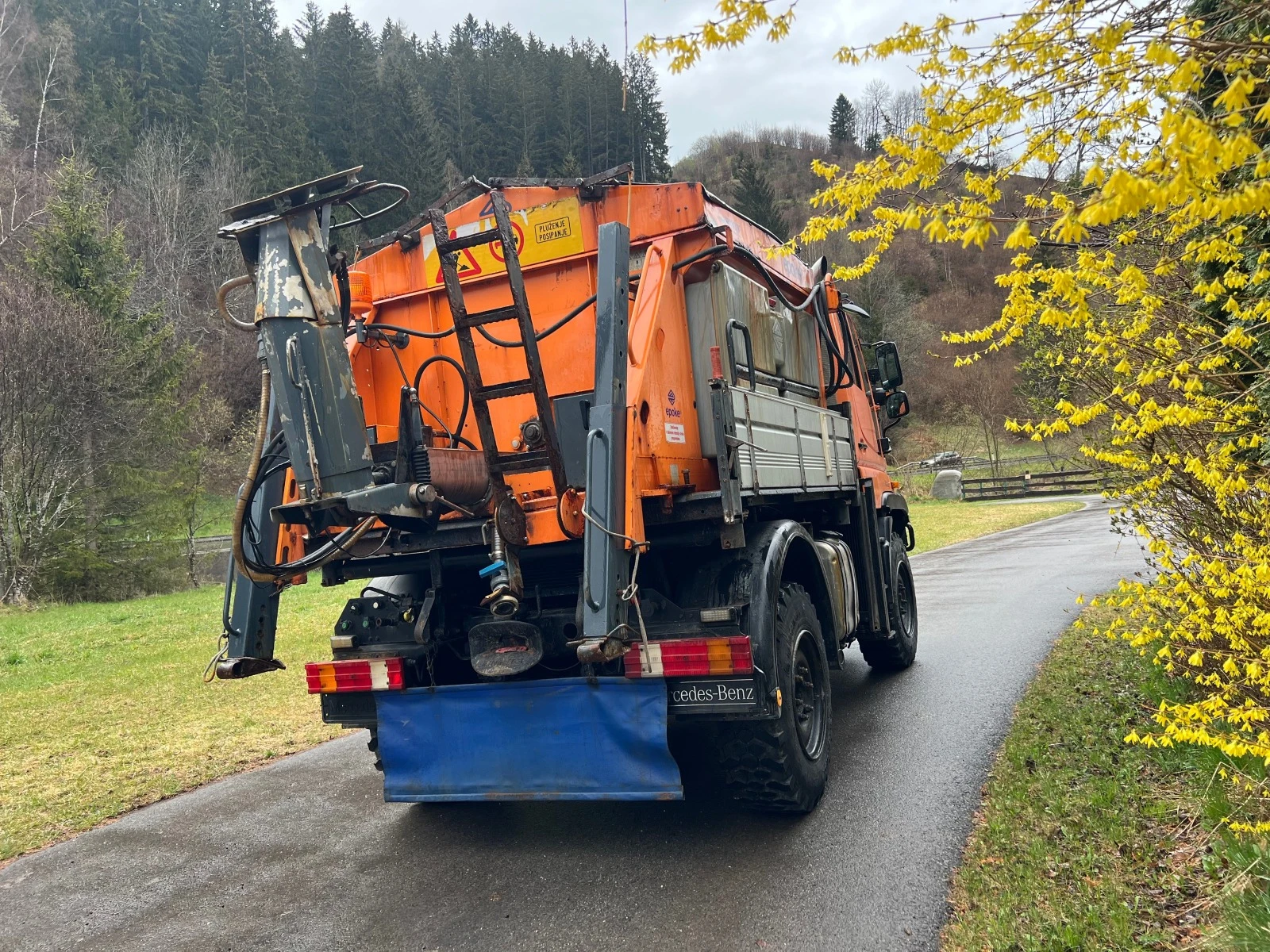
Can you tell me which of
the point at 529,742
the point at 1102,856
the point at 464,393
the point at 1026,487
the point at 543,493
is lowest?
the point at 1026,487

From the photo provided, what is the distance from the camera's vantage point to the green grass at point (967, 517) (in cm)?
2069

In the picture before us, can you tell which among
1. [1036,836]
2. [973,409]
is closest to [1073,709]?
[1036,836]

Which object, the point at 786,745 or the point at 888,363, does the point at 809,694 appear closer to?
the point at 786,745

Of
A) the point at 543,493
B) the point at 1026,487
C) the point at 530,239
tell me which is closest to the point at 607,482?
the point at 543,493

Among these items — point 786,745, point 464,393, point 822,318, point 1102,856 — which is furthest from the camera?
point 822,318

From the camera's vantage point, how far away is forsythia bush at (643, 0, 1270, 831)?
6.88 feet

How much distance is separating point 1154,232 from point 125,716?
7.99m

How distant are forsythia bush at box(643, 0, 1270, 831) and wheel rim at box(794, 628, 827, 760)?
4.78 feet

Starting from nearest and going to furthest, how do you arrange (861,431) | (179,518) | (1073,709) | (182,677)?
(1073,709) < (861,431) < (182,677) < (179,518)

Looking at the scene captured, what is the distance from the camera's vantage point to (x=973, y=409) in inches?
1467

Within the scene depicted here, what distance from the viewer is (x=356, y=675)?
13.9 feet

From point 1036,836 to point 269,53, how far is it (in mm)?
50307

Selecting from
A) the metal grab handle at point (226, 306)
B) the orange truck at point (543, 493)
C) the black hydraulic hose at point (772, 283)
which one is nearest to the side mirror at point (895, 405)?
the black hydraulic hose at point (772, 283)

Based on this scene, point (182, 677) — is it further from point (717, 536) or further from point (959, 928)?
point (959, 928)
